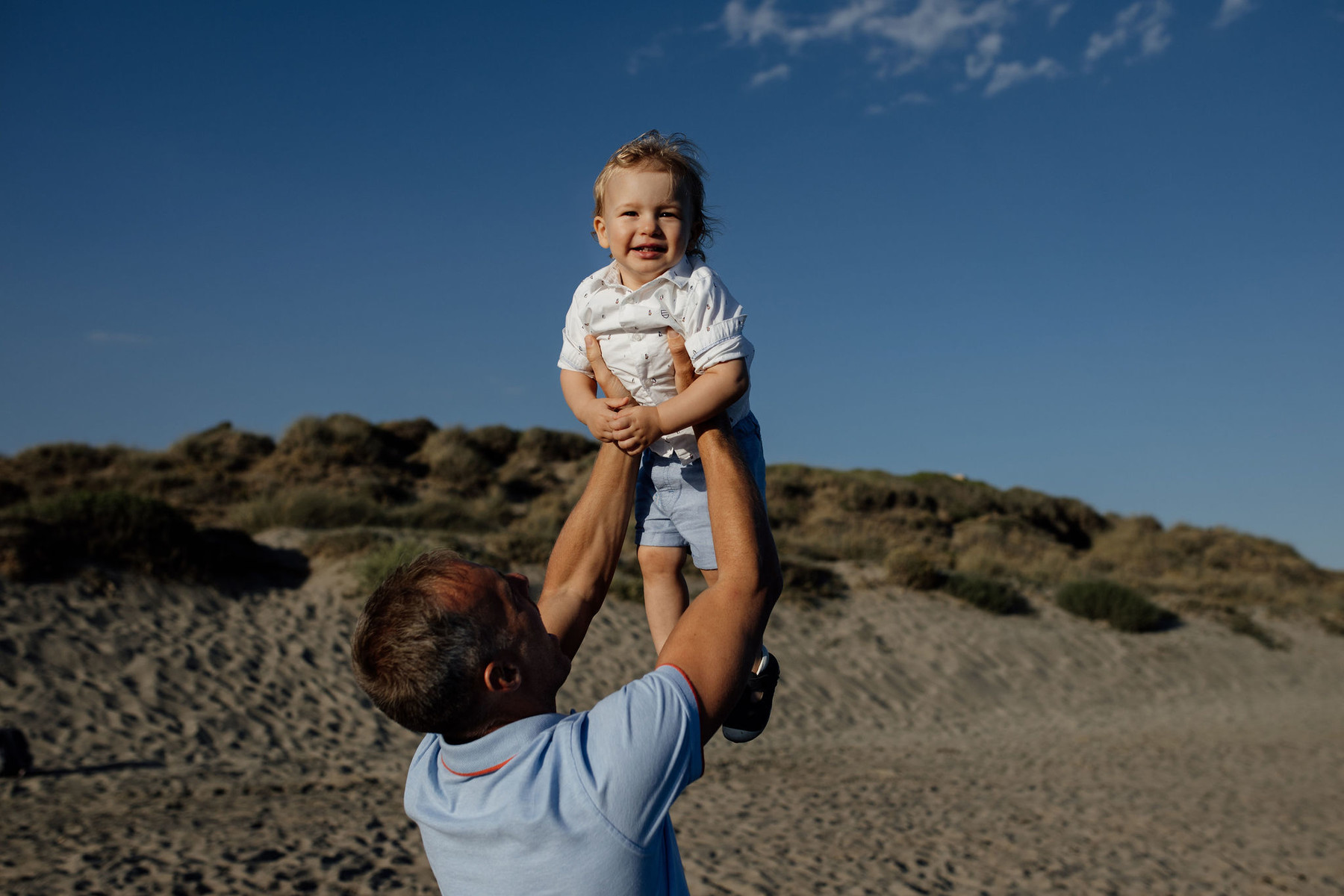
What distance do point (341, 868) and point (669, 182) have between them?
635 cm

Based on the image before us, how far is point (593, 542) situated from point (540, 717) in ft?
1.76

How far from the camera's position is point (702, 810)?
30.0ft

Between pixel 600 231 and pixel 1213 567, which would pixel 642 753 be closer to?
pixel 600 231

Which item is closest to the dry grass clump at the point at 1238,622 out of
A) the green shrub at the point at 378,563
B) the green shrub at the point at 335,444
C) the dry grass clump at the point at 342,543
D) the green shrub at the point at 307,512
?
the green shrub at the point at 378,563

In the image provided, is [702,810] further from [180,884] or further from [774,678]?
[774,678]

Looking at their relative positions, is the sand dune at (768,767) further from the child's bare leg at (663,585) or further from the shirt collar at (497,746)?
the shirt collar at (497,746)

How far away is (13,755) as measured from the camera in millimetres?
8227

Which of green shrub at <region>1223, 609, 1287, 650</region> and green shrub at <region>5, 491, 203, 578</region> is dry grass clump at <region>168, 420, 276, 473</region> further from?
green shrub at <region>1223, 609, 1287, 650</region>

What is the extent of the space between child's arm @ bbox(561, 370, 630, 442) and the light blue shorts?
0.20m

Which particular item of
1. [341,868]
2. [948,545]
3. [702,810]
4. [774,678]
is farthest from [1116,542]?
[774,678]

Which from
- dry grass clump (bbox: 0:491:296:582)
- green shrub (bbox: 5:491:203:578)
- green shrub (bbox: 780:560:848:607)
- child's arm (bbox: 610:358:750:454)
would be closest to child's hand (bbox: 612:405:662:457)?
child's arm (bbox: 610:358:750:454)

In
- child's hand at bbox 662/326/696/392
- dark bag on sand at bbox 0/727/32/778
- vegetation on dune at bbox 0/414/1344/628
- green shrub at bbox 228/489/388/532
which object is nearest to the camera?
child's hand at bbox 662/326/696/392

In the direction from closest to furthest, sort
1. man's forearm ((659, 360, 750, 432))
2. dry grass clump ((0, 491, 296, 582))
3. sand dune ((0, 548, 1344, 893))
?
man's forearm ((659, 360, 750, 432))
sand dune ((0, 548, 1344, 893))
dry grass clump ((0, 491, 296, 582))

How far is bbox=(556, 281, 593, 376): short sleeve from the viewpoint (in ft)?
7.61
